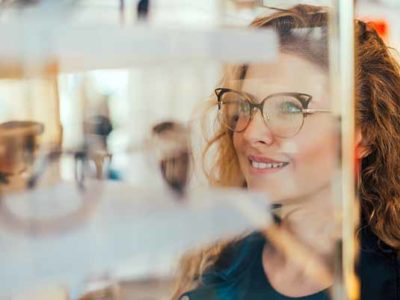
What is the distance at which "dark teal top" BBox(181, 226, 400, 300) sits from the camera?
1552 mm

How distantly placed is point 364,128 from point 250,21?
440 mm

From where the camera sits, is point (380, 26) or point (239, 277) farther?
point (380, 26)

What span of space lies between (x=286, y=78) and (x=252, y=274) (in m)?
0.52

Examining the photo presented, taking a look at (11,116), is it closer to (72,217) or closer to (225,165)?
(72,217)

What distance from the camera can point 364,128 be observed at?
1656 mm

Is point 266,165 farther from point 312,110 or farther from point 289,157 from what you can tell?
point 312,110

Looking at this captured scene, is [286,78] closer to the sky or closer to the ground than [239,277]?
closer to the sky

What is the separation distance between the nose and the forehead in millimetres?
58

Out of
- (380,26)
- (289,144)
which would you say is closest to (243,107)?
(289,144)

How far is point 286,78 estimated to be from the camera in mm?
1540

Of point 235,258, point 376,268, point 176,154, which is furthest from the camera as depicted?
point 376,268

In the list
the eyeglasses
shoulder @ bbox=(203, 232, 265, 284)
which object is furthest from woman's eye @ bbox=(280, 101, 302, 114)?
shoulder @ bbox=(203, 232, 265, 284)

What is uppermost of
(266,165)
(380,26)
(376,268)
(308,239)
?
(380,26)

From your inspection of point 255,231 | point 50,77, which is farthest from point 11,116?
point 255,231
